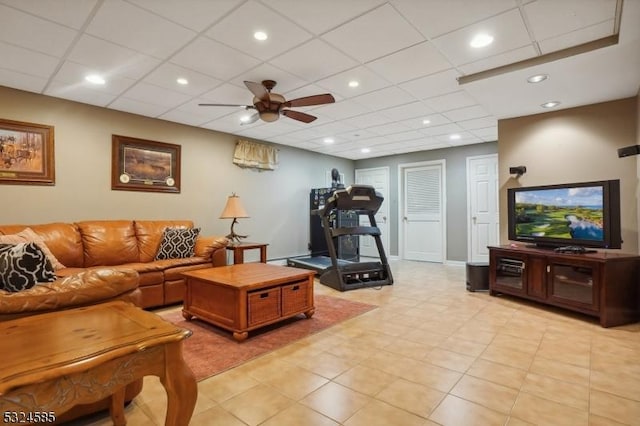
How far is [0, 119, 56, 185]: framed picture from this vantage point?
354cm

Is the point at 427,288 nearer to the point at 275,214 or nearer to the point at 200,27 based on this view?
the point at 275,214

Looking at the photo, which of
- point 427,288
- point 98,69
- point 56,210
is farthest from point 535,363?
point 56,210

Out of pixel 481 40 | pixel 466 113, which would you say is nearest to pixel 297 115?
pixel 481 40

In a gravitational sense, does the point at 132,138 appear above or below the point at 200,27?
below

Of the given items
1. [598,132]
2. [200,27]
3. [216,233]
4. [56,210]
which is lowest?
[216,233]

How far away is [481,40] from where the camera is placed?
2.58 m

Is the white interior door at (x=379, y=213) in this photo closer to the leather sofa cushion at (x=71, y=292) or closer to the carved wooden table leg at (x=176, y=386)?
the leather sofa cushion at (x=71, y=292)

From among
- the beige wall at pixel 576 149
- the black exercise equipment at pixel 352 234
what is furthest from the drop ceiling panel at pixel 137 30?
the beige wall at pixel 576 149

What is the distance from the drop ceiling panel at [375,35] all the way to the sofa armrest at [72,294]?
224 cm

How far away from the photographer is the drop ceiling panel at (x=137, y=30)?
223 cm

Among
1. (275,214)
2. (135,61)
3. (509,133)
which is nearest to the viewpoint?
(135,61)

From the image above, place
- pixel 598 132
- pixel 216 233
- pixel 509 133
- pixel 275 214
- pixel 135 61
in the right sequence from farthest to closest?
pixel 275 214 < pixel 216 233 < pixel 509 133 < pixel 598 132 < pixel 135 61

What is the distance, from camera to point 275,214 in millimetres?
6324

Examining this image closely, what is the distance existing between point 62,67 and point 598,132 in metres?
5.76
